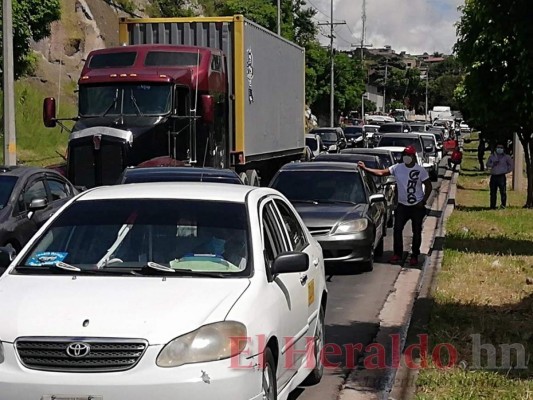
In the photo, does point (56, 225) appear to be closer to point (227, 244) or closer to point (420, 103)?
point (227, 244)

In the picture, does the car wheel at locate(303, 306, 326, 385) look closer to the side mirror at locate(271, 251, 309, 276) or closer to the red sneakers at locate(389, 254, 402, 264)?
the side mirror at locate(271, 251, 309, 276)

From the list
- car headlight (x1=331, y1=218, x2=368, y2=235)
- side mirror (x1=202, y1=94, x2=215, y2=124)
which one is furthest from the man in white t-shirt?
side mirror (x1=202, y1=94, x2=215, y2=124)

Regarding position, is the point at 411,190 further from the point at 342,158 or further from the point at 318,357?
the point at 318,357

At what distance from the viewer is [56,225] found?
22.4 feet

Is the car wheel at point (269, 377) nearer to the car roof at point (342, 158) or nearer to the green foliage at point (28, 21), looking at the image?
the car roof at point (342, 158)

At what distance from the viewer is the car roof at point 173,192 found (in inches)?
271

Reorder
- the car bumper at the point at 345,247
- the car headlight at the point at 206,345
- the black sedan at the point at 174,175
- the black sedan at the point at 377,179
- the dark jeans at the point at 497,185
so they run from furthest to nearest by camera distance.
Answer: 1. the dark jeans at the point at 497,185
2. the black sedan at the point at 377,179
3. the car bumper at the point at 345,247
4. the black sedan at the point at 174,175
5. the car headlight at the point at 206,345

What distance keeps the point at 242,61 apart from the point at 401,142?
13.9m

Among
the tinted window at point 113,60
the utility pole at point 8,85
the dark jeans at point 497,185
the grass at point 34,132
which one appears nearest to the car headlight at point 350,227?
the tinted window at point 113,60

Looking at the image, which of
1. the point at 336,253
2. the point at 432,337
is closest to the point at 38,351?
the point at 432,337

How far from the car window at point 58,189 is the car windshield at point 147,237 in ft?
22.0

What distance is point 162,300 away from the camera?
5660 mm

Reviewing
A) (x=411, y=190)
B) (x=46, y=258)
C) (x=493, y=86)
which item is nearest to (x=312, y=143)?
(x=493, y=86)

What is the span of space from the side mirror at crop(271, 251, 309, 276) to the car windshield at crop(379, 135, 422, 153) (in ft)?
87.7
